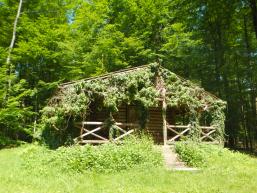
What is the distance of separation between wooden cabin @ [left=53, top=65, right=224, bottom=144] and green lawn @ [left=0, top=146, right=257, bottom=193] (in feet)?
15.4

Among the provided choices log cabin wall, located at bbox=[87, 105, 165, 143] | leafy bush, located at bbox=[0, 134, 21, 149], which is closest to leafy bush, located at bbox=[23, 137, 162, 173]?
log cabin wall, located at bbox=[87, 105, 165, 143]

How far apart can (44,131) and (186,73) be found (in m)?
17.5

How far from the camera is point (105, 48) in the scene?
25844 mm

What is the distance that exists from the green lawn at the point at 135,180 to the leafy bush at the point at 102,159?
487 mm

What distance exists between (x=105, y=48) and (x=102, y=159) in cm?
1365

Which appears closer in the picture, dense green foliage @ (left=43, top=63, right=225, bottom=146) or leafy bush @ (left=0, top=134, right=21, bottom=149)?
dense green foliage @ (left=43, top=63, right=225, bottom=146)

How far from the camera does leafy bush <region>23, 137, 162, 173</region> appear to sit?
530 inches

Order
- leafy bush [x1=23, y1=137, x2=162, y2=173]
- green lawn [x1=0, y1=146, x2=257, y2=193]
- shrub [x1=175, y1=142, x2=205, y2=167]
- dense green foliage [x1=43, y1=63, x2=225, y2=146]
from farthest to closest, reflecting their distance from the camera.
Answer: dense green foliage [x1=43, y1=63, x2=225, y2=146] < shrub [x1=175, y1=142, x2=205, y2=167] < leafy bush [x1=23, y1=137, x2=162, y2=173] < green lawn [x1=0, y1=146, x2=257, y2=193]

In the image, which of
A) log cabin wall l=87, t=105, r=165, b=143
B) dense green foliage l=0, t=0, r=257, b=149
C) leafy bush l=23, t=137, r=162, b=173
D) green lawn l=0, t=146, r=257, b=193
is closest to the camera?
green lawn l=0, t=146, r=257, b=193

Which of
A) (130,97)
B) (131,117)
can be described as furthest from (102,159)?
(131,117)

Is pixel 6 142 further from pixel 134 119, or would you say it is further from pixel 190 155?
pixel 190 155

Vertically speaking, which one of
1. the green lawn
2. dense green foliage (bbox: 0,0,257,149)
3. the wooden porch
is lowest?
the green lawn

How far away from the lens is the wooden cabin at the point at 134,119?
17.8 meters

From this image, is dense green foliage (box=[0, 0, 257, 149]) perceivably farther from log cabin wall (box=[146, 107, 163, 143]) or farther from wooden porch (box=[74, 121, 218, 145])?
log cabin wall (box=[146, 107, 163, 143])
